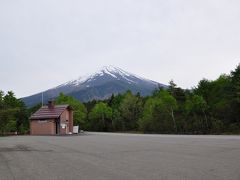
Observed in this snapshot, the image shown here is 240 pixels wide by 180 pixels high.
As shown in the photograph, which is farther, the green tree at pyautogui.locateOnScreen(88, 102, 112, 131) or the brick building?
the green tree at pyautogui.locateOnScreen(88, 102, 112, 131)

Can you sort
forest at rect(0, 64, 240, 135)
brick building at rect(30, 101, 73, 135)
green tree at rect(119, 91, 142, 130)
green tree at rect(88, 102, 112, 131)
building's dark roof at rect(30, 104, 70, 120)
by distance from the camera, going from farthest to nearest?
green tree at rect(88, 102, 112, 131) → green tree at rect(119, 91, 142, 130) → building's dark roof at rect(30, 104, 70, 120) → brick building at rect(30, 101, 73, 135) → forest at rect(0, 64, 240, 135)

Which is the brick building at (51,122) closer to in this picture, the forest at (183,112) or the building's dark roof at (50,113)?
the building's dark roof at (50,113)

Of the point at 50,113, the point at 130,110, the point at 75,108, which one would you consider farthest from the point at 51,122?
the point at 130,110

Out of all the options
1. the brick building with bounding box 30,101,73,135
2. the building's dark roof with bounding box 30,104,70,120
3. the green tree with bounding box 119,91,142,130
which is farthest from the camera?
the green tree with bounding box 119,91,142,130

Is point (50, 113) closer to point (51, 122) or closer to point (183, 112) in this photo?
point (51, 122)

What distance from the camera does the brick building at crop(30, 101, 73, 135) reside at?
66.6m

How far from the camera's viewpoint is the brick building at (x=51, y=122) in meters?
66.6

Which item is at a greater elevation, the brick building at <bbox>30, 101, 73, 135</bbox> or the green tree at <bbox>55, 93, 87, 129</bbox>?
the green tree at <bbox>55, 93, 87, 129</bbox>

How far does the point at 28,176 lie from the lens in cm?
1067

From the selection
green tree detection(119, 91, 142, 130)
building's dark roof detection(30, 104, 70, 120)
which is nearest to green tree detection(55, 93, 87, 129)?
green tree detection(119, 91, 142, 130)

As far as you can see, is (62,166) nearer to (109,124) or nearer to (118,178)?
(118,178)

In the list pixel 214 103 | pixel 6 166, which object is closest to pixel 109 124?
pixel 214 103

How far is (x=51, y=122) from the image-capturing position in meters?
66.4

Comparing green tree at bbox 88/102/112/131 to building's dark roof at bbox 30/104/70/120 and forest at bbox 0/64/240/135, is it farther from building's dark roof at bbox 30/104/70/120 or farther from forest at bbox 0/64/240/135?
building's dark roof at bbox 30/104/70/120
